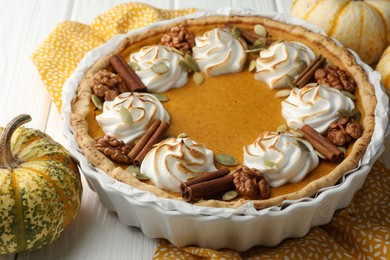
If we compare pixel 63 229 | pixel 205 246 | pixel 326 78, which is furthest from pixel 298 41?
pixel 63 229

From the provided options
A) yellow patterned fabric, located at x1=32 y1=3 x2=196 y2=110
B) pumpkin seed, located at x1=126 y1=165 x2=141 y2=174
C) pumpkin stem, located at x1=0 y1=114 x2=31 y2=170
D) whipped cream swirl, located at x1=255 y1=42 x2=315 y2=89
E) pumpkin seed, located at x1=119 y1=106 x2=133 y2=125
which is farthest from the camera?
yellow patterned fabric, located at x1=32 y1=3 x2=196 y2=110

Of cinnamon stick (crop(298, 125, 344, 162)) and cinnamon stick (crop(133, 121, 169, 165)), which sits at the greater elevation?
cinnamon stick (crop(133, 121, 169, 165))

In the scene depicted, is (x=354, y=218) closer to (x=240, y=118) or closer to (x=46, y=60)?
(x=240, y=118)

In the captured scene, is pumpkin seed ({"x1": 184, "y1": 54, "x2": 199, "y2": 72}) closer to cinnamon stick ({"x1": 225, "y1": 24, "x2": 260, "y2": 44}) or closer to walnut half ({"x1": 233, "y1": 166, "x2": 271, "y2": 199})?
cinnamon stick ({"x1": 225, "y1": 24, "x2": 260, "y2": 44})

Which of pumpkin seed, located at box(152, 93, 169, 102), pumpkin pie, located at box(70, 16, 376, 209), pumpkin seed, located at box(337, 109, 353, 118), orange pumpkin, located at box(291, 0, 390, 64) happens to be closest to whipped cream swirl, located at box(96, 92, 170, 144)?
pumpkin pie, located at box(70, 16, 376, 209)

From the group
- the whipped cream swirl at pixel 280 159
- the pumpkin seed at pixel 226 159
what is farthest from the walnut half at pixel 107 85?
the whipped cream swirl at pixel 280 159

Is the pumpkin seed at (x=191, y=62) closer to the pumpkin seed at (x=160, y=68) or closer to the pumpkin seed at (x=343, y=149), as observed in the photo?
the pumpkin seed at (x=160, y=68)
